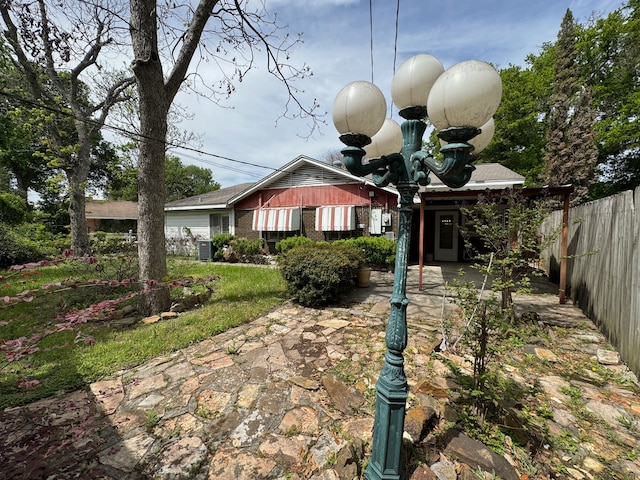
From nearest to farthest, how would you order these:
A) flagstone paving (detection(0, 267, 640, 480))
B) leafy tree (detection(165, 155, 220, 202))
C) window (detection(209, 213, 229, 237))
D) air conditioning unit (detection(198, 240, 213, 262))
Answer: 1. flagstone paving (detection(0, 267, 640, 480))
2. air conditioning unit (detection(198, 240, 213, 262))
3. window (detection(209, 213, 229, 237))
4. leafy tree (detection(165, 155, 220, 202))

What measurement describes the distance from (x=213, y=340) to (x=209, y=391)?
4.29ft

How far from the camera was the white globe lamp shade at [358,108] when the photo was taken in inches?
62.0

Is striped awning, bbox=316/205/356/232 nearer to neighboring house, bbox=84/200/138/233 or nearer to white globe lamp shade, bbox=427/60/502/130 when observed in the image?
white globe lamp shade, bbox=427/60/502/130

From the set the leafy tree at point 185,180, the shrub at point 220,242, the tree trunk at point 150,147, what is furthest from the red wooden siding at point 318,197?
the leafy tree at point 185,180

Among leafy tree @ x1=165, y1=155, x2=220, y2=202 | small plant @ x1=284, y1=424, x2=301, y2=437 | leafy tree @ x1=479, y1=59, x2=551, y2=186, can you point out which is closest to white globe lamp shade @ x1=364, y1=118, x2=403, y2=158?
small plant @ x1=284, y1=424, x2=301, y2=437

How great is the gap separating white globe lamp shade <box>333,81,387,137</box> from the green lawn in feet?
9.82

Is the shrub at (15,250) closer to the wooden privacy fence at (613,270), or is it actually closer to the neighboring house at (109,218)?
the wooden privacy fence at (613,270)

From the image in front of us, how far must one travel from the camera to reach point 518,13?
3.89 m

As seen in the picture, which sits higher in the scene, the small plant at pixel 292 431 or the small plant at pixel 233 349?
the small plant at pixel 233 349

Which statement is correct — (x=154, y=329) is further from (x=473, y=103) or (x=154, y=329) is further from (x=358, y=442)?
(x=473, y=103)

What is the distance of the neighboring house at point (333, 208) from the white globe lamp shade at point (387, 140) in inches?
301

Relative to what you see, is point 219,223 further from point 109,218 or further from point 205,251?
point 109,218

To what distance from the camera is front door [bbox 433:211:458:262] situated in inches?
437

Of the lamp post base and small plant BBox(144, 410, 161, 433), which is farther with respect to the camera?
small plant BBox(144, 410, 161, 433)
